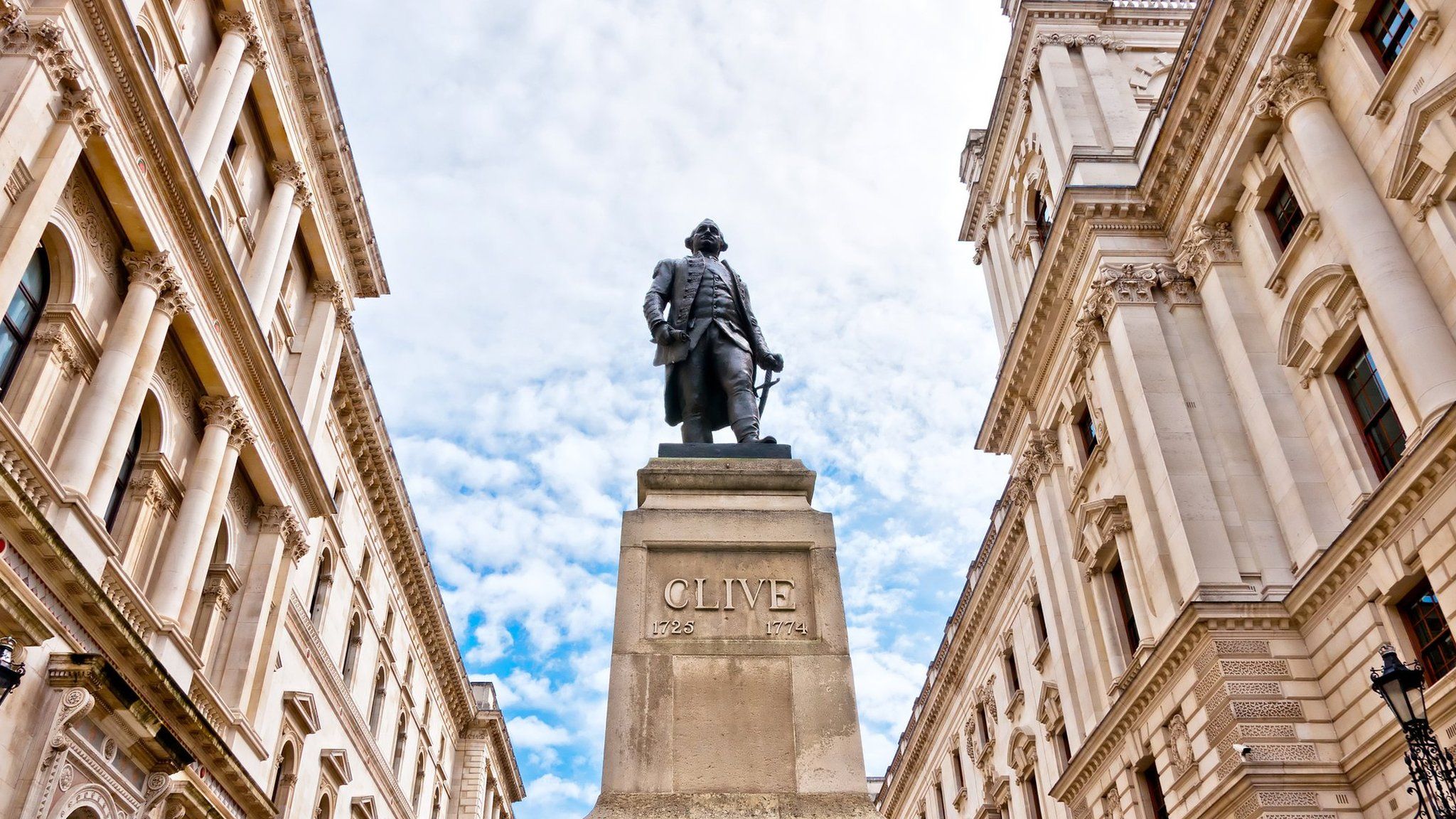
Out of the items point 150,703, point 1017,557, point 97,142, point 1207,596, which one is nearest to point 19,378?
point 97,142

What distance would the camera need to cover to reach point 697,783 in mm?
9133

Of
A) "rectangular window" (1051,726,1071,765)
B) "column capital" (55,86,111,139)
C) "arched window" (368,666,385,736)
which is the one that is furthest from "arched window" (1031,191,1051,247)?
"arched window" (368,666,385,736)

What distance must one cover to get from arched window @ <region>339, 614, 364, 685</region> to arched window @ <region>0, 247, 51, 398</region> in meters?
19.5

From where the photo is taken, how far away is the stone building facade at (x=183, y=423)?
57.2ft

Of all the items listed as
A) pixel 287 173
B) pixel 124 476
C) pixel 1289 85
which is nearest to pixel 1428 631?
pixel 1289 85

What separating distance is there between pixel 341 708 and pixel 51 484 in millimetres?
19219

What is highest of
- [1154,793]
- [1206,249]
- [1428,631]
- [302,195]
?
[302,195]

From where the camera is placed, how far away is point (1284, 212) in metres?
24.5

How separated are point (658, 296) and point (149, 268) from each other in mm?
13602

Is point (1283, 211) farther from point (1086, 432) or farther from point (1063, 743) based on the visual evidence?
point (1063, 743)

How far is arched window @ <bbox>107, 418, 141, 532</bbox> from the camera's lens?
21.7 metres

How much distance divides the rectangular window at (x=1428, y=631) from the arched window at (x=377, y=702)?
103 feet

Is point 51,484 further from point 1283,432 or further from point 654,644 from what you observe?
point 1283,432

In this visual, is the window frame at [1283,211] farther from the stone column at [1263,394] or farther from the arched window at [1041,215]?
the arched window at [1041,215]
